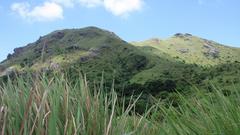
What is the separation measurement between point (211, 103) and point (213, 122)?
2.27 feet

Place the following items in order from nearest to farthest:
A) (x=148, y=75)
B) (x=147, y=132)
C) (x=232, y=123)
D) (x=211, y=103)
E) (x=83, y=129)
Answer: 1. (x=232, y=123)
2. (x=83, y=129)
3. (x=211, y=103)
4. (x=147, y=132)
5. (x=148, y=75)

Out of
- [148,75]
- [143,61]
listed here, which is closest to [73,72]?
[148,75]

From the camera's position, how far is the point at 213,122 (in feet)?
10.2

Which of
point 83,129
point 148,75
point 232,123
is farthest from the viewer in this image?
point 148,75

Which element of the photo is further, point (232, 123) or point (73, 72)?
point (73, 72)

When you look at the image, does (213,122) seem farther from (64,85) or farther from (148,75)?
(148,75)

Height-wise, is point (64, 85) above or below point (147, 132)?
above

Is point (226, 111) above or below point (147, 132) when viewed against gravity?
above

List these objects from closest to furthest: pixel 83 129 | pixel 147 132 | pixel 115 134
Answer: pixel 83 129 < pixel 115 134 < pixel 147 132

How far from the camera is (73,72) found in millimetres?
5129

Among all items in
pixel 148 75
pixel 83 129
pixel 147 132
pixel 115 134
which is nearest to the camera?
pixel 83 129

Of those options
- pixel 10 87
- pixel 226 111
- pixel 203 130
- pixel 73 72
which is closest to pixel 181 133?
pixel 203 130

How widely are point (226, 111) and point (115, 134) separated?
834 mm

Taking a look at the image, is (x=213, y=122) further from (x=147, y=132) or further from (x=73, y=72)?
(x=73, y=72)
